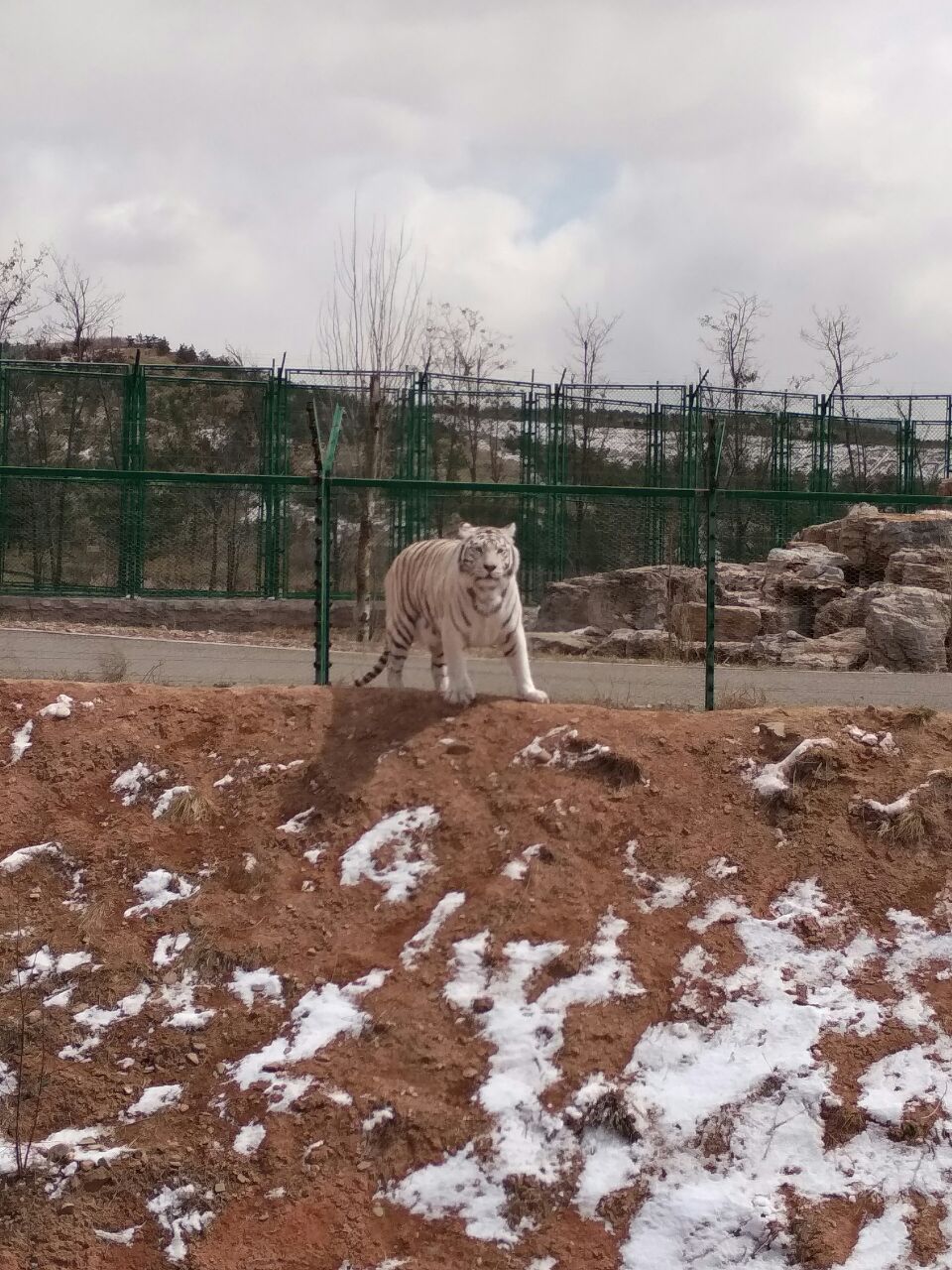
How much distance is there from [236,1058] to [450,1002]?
2.97ft

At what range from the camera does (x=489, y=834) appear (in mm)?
5480

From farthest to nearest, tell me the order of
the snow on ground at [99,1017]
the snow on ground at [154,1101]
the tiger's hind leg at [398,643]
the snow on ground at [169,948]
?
the tiger's hind leg at [398,643] → the snow on ground at [169,948] → the snow on ground at [99,1017] → the snow on ground at [154,1101]

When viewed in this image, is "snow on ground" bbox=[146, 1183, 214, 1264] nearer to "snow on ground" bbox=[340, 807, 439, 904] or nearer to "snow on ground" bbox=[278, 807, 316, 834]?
"snow on ground" bbox=[340, 807, 439, 904]

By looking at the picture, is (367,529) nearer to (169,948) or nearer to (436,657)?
(436,657)

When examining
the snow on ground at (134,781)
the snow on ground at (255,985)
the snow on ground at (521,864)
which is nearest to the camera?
the snow on ground at (255,985)

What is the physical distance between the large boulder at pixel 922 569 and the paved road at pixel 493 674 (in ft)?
9.32

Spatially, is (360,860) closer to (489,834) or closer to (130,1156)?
(489,834)

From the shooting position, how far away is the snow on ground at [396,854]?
533 cm

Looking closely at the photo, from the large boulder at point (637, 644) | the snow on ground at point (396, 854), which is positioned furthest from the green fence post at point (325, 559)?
the large boulder at point (637, 644)

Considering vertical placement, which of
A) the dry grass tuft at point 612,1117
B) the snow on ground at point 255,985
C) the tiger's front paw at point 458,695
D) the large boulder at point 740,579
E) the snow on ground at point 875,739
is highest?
the large boulder at point 740,579

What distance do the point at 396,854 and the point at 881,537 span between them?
1372 cm

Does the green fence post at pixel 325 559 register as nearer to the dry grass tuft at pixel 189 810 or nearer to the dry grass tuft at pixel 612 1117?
the dry grass tuft at pixel 189 810

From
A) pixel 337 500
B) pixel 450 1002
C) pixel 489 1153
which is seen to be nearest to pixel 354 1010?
pixel 450 1002

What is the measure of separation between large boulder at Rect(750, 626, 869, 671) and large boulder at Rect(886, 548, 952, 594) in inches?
50.5
